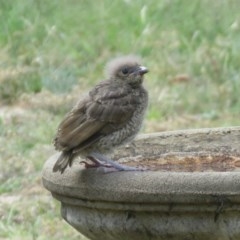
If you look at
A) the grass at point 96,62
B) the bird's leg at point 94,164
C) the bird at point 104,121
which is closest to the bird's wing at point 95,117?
the bird at point 104,121

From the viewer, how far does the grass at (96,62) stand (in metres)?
9.13

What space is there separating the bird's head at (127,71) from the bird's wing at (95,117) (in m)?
0.07

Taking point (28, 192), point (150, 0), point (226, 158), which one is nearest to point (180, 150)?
point (226, 158)

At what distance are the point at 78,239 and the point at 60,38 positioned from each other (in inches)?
170

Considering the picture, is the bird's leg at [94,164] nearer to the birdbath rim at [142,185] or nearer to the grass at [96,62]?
the birdbath rim at [142,185]

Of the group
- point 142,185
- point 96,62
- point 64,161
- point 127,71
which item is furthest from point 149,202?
point 96,62

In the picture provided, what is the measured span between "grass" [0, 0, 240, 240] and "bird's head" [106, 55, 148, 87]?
3.00 meters

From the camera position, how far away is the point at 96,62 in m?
10.8

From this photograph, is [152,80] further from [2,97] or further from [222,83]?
[2,97]

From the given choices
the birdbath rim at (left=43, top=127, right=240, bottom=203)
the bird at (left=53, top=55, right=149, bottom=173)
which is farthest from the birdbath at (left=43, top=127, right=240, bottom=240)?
the bird at (left=53, top=55, right=149, bottom=173)

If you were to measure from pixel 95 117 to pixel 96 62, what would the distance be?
19.9 feet

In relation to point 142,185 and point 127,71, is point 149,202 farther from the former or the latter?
point 127,71

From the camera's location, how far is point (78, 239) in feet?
23.5

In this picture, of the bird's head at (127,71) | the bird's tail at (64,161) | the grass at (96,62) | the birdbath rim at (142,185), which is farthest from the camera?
the grass at (96,62)
